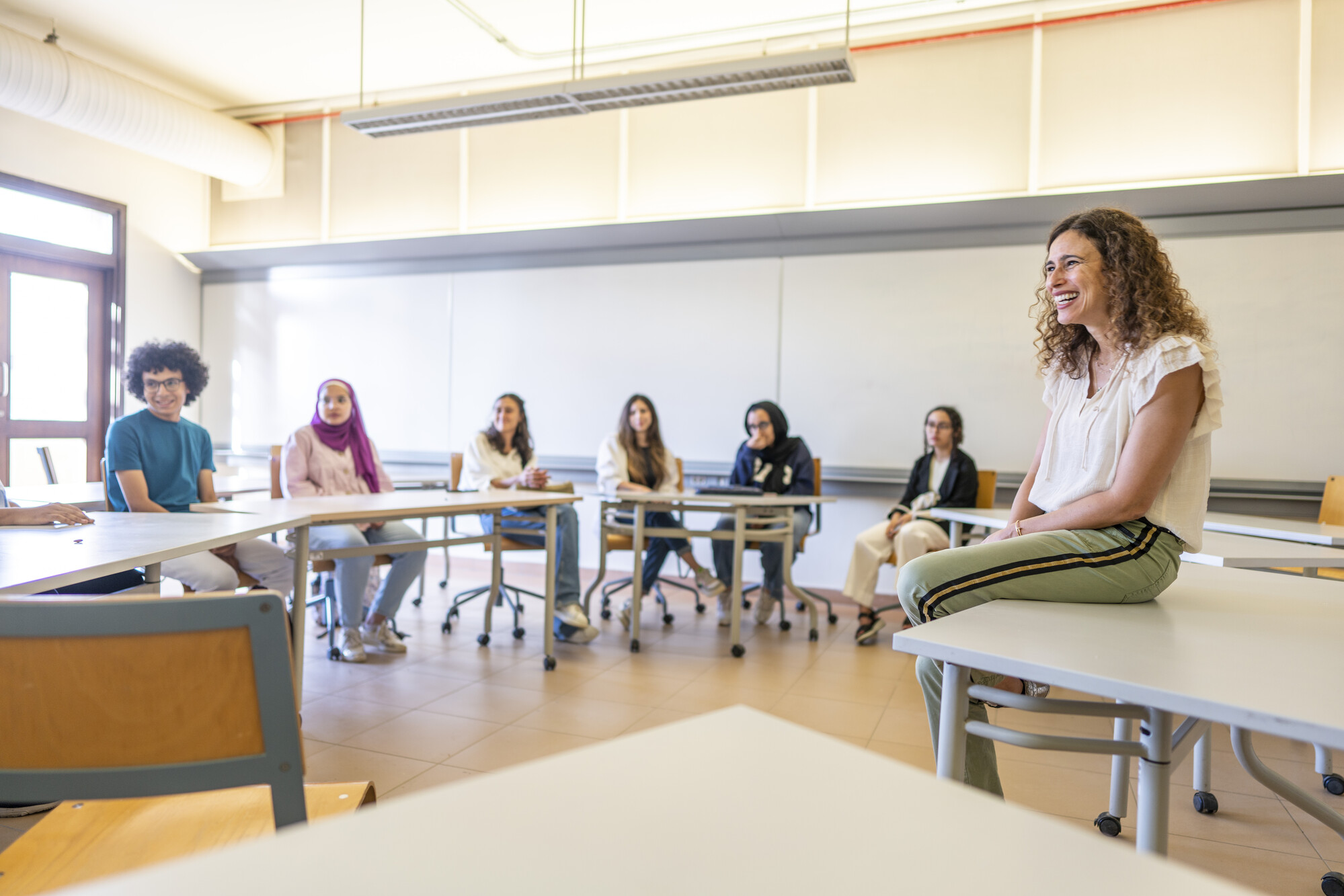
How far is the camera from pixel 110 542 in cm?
194

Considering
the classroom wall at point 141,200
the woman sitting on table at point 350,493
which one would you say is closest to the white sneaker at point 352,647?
the woman sitting on table at point 350,493

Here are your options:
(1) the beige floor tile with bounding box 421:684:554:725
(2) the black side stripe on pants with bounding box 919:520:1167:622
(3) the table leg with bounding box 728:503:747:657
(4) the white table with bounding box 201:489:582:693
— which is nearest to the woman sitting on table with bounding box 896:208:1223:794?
(2) the black side stripe on pants with bounding box 919:520:1167:622

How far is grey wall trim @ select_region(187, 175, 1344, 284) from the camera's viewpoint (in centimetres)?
431

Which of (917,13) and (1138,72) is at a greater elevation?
(917,13)

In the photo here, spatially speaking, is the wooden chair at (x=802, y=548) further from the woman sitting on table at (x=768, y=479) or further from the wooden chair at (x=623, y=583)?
the wooden chair at (x=623, y=583)

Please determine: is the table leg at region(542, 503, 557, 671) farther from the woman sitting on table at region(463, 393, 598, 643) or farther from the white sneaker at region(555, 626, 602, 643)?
the white sneaker at region(555, 626, 602, 643)

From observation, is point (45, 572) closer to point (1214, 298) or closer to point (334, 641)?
point (334, 641)

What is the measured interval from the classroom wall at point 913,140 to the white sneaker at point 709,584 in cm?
234

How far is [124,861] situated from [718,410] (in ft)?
15.0

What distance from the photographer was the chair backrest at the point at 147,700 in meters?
0.81

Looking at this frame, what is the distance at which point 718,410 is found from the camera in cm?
542

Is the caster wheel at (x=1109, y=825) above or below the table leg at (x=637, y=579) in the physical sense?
below

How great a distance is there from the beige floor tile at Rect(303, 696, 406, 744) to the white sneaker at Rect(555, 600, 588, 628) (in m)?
1.14

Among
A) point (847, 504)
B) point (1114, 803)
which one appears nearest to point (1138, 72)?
point (847, 504)
